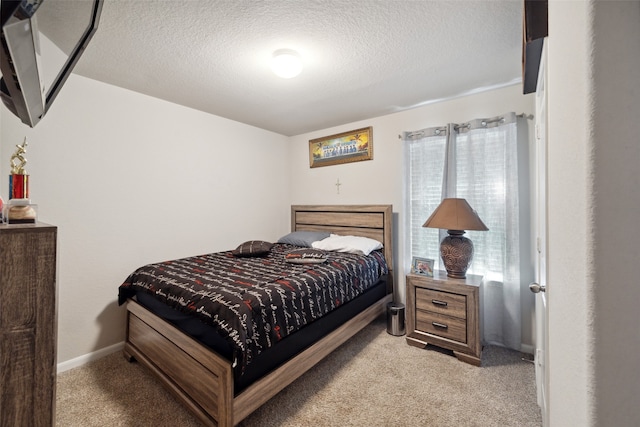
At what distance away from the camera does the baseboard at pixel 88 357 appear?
213 cm

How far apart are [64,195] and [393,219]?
124 inches

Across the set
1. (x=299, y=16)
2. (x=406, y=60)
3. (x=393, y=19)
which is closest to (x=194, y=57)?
(x=299, y=16)

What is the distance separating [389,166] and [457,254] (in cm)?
133

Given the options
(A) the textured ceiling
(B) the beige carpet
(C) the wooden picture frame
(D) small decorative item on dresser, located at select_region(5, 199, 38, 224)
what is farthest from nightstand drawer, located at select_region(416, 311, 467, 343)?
(D) small decorative item on dresser, located at select_region(5, 199, 38, 224)

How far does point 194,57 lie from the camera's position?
6.45 feet

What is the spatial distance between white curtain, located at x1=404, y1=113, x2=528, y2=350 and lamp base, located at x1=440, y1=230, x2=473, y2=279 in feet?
0.94

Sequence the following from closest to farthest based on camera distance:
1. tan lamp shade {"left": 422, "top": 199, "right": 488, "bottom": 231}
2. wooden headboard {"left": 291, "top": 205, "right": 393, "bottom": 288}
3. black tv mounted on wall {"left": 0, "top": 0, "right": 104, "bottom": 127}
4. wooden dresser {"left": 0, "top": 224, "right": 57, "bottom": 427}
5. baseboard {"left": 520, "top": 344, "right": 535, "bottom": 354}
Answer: black tv mounted on wall {"left": 0, "top": 0, "right": 104, "bottom": 127} < wooden dresser {"left": 0, "top": 224, "right": 57, "bottom": 427} < tan lamp shade {"left": 422, "top": 199, "right": 488, "bottom": 231} < baseboard {"left": 520, "top": 344, "right": 535, "bottom": 354} < wooden headboard {"left": 291, "top": 205, "right": 393, "bottom": 288}

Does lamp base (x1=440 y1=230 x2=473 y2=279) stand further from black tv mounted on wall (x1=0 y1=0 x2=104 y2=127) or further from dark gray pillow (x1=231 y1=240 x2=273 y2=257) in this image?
black tv mounted on wall (x1=0 y1=0 x2=104 y2=127)

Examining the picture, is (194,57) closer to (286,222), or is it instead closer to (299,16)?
(299,16)

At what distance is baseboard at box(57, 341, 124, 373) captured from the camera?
2.13m

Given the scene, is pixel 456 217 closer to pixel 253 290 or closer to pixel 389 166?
pixel 389 166

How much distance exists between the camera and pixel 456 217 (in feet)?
7.43
